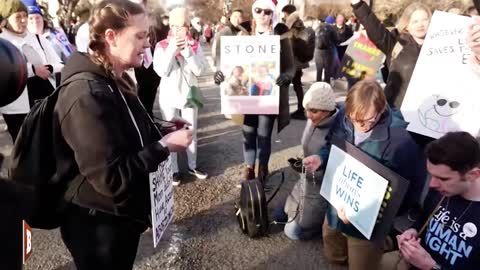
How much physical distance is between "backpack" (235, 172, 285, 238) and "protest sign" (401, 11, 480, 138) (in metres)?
1.31

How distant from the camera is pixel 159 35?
215 inches

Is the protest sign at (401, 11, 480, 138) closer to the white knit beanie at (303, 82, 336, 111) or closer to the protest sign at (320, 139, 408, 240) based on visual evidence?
the white knit beanie at (303, 82, 336, 111)

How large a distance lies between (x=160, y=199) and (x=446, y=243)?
136cm

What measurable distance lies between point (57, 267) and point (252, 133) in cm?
214

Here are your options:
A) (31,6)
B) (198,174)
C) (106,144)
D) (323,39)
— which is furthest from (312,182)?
(323,39)

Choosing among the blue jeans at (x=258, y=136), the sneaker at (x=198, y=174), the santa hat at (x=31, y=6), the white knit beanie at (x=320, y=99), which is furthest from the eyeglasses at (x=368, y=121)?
the santa hat at (x=31, y=6)

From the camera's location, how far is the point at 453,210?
Result: 1739 millimetres

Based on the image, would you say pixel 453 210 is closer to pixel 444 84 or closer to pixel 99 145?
pixel 444 84

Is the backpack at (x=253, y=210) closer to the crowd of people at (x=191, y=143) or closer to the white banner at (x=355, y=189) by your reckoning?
the crowd of people at (x=191, y=143)

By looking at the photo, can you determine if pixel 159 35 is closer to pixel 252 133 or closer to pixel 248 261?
pixel 252 133

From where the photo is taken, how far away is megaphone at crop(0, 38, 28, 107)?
0.94m

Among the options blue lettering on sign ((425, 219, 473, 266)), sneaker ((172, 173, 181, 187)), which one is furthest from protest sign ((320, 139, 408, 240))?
sneaker ((172, 173, 181, 187))

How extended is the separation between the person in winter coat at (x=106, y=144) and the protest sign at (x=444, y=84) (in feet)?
6.58

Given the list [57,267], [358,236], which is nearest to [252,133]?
[358,236]
